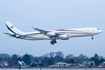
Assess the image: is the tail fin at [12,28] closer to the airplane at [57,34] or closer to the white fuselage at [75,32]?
the airplane at [57,34]

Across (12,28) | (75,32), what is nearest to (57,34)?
(75,32)

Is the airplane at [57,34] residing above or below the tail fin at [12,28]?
below

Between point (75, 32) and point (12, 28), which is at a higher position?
point (12, 28)

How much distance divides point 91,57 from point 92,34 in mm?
32728

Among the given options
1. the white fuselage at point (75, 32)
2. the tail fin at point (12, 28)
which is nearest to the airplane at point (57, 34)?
the white fuselage at point (75, 32)

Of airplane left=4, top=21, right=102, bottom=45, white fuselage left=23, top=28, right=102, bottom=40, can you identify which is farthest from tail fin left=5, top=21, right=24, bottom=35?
white fuselage left=23, top=28, right=102, bottom=40

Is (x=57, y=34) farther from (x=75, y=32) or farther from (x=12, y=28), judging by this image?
(x=12, y=28)

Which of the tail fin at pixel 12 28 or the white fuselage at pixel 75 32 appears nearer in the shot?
the white fuselage at pixel 75 32

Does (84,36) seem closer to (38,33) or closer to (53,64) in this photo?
(38,33)

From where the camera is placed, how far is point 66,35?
405 feet

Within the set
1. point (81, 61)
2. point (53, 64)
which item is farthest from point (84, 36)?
point (81, 61)

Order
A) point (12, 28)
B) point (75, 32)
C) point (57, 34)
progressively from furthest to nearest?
point (12, 28) < point (57, 34) < point (75, 32)

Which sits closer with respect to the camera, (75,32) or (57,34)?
(75,32)

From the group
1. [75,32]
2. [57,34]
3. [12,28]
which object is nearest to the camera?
[75,32]
